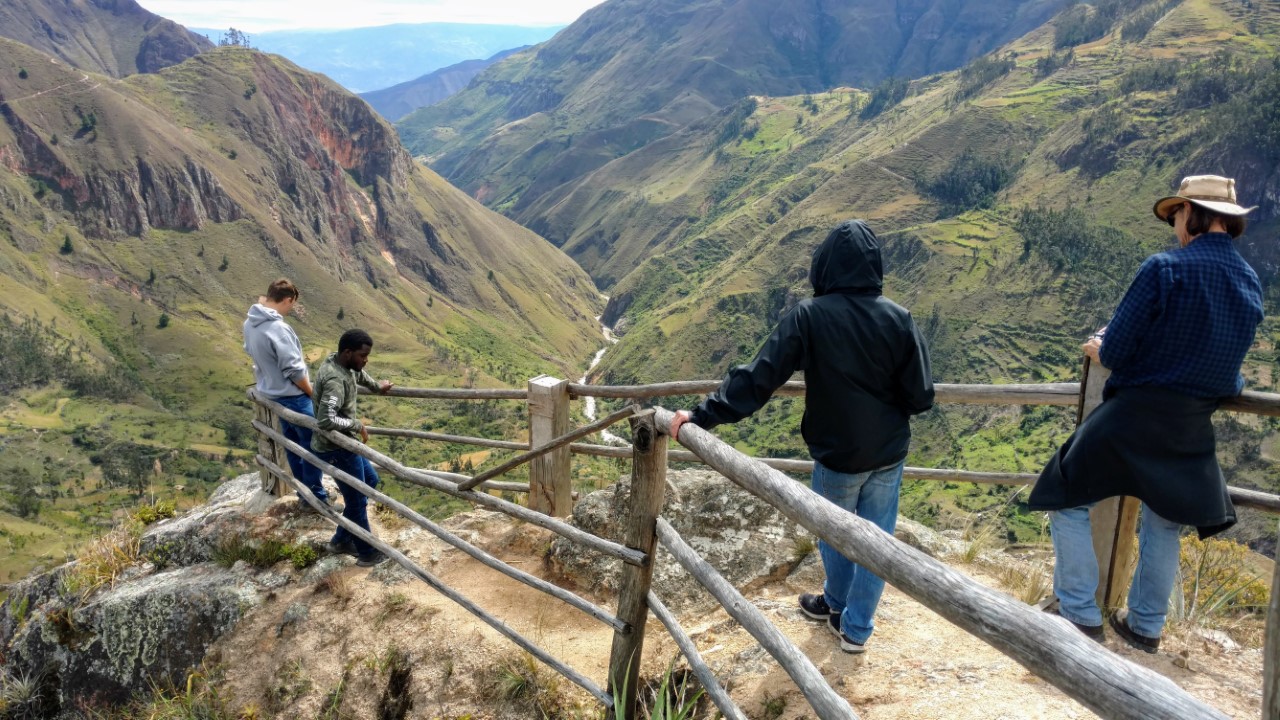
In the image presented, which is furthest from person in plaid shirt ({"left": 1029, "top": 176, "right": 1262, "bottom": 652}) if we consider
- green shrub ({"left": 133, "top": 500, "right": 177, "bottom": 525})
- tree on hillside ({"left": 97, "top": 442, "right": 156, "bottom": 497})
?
tree on hillside ({"left": 97, "top": 442, "right": 156, "bottom": 497})

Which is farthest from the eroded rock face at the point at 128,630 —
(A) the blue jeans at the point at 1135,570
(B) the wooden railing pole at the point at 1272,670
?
(B) the wooden railing pole at the point at 1272,670

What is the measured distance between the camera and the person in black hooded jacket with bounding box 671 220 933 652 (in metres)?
3.21

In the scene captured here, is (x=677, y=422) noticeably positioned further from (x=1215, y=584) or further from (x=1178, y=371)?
(x=1215, y=584)

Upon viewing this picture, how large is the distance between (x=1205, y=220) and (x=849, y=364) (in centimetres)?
155

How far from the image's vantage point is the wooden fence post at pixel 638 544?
313 centimetres

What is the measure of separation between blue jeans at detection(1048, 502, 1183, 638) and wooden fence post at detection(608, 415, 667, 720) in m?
1.93

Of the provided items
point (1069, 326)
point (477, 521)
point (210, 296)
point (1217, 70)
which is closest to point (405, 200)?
point (210, 296)

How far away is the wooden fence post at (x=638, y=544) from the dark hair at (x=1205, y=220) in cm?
240

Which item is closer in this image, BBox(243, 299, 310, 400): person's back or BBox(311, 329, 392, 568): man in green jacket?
BBox(311, 329, 392, 568): man in green jacket

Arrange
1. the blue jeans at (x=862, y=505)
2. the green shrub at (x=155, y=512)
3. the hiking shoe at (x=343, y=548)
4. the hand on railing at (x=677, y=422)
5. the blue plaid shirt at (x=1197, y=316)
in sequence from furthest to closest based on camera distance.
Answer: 1. the green shrub at (x=155, y=512)
2. the hiking shoe at (x=343, y=548)
3. the blue jeans at (x=862, y=505)
4. the hand on railing at (x=677, y=422)
5. the blue plaid shirt at (x=1197, y=316)

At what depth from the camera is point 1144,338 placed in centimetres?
308

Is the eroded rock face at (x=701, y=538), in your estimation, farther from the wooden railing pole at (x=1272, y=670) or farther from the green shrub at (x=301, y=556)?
the wooden railing pole at (x=1272, y=670)

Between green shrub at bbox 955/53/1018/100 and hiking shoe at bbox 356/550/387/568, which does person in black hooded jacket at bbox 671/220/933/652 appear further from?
green shrub at bbox 955/53/1018/100

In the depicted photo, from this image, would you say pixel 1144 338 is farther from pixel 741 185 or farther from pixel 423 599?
pixel 741 185
